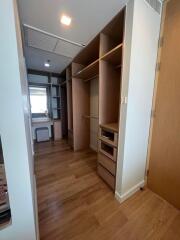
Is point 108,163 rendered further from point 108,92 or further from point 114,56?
point 114,56

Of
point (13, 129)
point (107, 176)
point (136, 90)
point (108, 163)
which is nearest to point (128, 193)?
point (107, 176)

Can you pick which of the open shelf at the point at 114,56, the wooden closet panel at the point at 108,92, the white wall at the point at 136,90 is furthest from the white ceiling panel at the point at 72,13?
the wooden closet panel at the point at 108,92

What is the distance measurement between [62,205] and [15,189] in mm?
1229

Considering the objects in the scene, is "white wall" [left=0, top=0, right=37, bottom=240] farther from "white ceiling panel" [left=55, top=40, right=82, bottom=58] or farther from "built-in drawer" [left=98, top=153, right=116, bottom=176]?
"white ceiling panel" [left=55, top=40, right=82, bottom=58]

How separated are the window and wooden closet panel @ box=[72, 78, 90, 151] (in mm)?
1689

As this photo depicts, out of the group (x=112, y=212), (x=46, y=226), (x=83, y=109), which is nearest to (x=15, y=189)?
(x=46, y=226)

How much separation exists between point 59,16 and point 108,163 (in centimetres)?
216

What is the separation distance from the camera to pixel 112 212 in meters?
1.38

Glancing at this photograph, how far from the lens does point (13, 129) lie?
0.52 meters

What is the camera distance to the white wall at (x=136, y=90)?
1.23 metres

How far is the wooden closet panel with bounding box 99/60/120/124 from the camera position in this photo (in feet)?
5.84

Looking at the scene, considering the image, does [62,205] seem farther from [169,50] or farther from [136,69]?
[169,50]

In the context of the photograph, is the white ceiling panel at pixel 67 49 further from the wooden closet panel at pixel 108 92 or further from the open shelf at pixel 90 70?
the wooden closet panel at pixel 108 92

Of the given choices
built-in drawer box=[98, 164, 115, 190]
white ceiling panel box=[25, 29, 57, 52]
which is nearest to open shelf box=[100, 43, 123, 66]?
white ceiling panel box=[25, 29, 57, 52]
